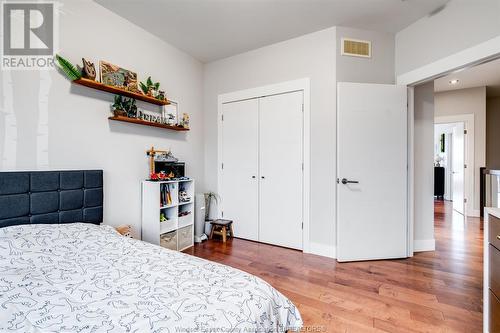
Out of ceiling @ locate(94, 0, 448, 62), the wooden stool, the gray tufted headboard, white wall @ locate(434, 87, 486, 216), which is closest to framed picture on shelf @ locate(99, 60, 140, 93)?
ceiling @ locate(94, 0, 448, 62)

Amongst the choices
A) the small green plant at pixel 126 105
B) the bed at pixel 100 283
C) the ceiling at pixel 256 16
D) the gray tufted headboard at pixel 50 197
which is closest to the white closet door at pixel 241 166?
A: the ceiling at pixel 256 16

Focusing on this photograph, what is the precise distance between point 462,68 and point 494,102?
177 inches

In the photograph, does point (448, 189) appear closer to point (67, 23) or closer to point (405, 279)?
point (405, 279)

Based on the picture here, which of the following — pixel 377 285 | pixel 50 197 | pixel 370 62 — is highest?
pixel 370 62

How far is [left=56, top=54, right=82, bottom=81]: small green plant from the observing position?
1.95 m

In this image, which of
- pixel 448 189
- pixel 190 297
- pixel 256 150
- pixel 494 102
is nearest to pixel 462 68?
pixel 256 150

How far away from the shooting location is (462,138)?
15.9 feet

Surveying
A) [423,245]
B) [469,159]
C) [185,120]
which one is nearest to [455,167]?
[469,159]

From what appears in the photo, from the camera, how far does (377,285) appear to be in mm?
2088

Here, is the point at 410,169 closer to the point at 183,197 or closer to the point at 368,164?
the point at 368,164

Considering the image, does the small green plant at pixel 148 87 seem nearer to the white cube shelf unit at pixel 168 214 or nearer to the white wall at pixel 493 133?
the white cube shelf unit at pixel 168 214

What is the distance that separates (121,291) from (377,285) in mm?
2090

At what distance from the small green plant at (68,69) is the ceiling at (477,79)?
511 centimetres

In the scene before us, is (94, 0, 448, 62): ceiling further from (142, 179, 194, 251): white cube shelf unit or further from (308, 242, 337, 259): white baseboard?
(308, 242, 337, 259): white baseboard
